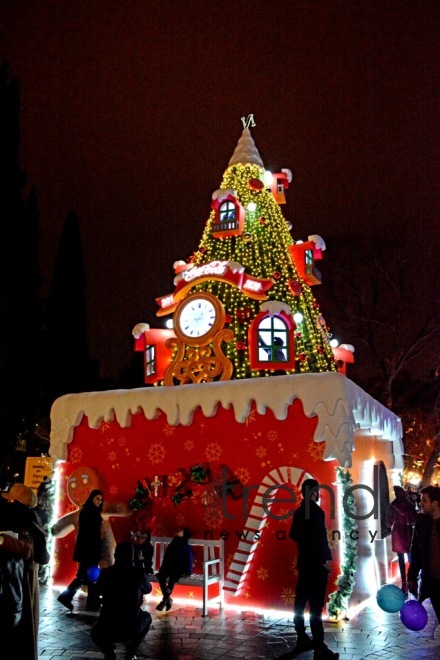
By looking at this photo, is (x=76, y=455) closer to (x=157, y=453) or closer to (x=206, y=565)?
(x=157, y=453)

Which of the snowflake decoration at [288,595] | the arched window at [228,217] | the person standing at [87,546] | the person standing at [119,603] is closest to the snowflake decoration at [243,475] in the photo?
the snowflake decoration at [288,595]

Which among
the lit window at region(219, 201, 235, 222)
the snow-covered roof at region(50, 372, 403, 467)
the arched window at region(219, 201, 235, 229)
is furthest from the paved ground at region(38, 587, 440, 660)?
the lit window at region(219, 201, 235, 222)

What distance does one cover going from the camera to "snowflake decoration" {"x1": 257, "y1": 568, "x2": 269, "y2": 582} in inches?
336

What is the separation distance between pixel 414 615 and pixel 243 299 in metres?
6.53

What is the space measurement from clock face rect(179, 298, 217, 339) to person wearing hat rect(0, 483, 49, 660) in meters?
5.82

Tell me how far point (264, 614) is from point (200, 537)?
1435mm

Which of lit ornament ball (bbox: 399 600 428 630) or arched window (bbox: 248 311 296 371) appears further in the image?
arched window (bbox: 248 311 296 371)

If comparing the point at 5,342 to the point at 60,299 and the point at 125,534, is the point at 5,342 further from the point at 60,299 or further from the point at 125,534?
the point at 125,534

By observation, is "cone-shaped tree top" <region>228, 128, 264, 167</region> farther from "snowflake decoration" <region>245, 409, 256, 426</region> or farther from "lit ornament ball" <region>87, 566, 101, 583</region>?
"lit ornament ball" <region>87, 566, 101, 583</region>

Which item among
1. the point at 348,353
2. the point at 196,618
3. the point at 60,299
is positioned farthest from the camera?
the point at 60,299

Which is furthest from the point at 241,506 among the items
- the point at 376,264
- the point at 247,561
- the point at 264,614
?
the point at 376,264

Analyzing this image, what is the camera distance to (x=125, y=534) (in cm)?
969

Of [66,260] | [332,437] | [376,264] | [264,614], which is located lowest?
[264,614]

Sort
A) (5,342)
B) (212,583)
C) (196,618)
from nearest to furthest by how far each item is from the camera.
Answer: (196,618) → (212,583) → (5,342)
